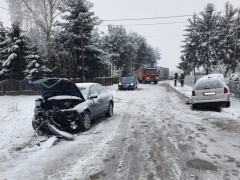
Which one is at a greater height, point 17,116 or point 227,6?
point 227,6

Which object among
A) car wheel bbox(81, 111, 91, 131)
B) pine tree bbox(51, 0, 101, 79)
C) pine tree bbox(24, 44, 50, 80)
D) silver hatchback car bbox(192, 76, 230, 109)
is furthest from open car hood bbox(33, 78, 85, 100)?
pine tree bbox(51, 0, 101, 79)

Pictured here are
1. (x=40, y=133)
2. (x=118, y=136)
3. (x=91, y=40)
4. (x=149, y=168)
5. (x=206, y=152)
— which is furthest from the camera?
(x=91, y=40)

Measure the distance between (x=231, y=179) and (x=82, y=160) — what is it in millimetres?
3070

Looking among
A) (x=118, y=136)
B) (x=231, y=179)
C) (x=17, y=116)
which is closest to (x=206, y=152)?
(x=231, y=179)

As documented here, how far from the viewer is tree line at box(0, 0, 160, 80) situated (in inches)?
1074

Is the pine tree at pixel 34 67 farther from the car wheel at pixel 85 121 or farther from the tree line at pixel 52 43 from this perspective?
the car wheel at pixel 85 121

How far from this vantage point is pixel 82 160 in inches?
244

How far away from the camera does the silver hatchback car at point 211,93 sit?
13711mm

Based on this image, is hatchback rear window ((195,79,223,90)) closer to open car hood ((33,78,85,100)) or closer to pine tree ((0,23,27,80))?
open car hood ((33,78,85,100))

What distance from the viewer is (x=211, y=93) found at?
13.8m

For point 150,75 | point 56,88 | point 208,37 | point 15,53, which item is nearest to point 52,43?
point 15,53

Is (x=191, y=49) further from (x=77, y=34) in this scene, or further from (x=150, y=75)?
(x=77, y=34)

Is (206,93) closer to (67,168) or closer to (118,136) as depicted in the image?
(118,136)

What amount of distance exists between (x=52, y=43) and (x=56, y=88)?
2414cm
